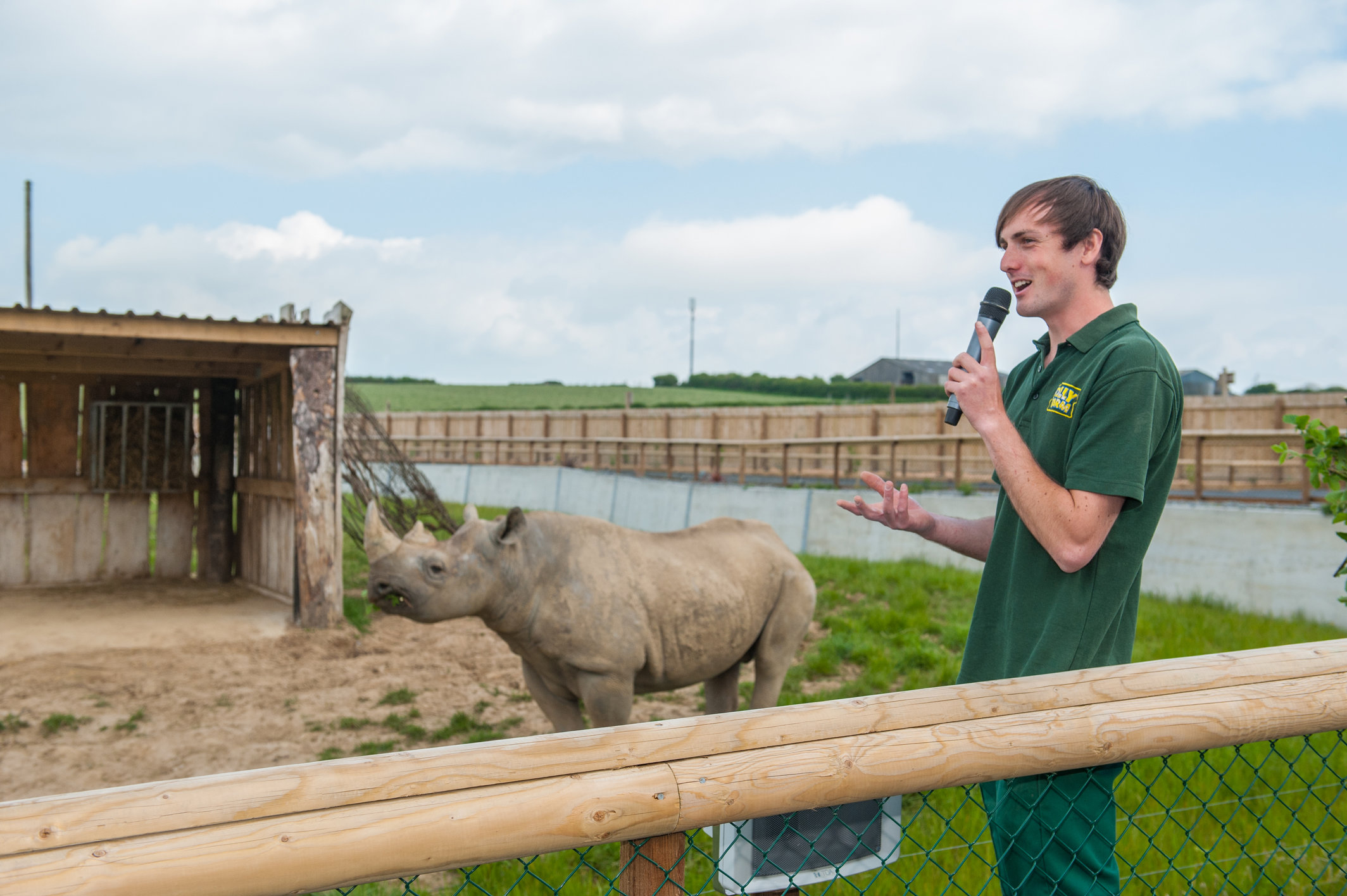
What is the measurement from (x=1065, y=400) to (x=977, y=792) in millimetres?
3619

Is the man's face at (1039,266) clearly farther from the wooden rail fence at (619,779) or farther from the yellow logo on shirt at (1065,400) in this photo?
the wooden rail fence at (619,779)

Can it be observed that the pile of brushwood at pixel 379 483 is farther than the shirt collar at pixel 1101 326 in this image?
Yes

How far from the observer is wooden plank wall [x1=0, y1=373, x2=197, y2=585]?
434 inches

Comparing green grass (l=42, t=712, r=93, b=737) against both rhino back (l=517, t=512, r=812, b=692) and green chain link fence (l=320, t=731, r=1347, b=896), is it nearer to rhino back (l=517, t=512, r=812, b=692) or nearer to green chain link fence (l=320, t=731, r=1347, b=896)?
green chain link fence (l=320, t=731, r=1347, b=896)

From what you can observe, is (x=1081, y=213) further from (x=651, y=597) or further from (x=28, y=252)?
(x=28, y=252)

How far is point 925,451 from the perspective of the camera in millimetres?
23578

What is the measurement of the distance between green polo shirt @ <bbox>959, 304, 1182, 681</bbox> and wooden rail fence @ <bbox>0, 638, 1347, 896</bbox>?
0.13 meters

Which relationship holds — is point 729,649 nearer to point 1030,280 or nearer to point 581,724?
point 581,724

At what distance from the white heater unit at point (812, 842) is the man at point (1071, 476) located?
0.99 ft

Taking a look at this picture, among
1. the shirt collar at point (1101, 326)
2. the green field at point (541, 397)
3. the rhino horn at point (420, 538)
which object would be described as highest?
the green field at point (541, 397)

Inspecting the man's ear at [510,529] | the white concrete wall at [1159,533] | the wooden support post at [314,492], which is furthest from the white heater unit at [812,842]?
the wooden support post at [314,492]

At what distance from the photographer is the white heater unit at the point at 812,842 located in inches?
87.4

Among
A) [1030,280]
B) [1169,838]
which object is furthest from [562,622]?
[1030,280]

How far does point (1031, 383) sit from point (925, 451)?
2202cm
